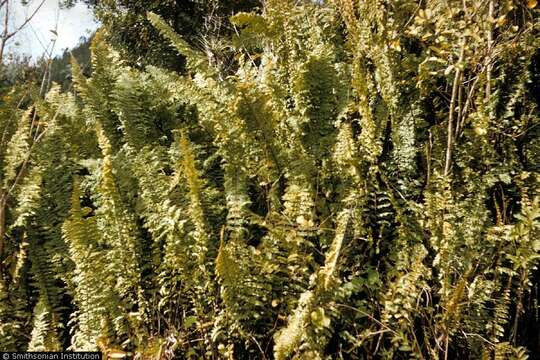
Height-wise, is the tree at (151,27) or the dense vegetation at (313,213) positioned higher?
the tree at (151,27)

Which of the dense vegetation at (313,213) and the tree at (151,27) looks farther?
the tree at (151,27)

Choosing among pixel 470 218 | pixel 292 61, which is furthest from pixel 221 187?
pixel 470 218

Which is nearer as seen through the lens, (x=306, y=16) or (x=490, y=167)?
(x=490, y=167)

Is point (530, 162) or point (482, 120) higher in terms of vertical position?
point (482, 120)

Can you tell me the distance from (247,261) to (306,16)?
5.27ft

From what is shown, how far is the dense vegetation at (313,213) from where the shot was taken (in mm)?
1997

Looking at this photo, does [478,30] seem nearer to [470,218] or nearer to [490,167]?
[490,167]

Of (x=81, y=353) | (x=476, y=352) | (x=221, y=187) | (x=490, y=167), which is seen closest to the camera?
(x=476, y=352)

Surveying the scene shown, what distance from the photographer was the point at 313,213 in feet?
6.96

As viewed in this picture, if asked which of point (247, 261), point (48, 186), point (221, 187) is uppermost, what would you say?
point (48, 186)

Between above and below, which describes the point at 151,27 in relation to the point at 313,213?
above

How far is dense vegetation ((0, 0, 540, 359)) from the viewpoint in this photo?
6.55 feet

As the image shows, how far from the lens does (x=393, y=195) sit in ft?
7.25

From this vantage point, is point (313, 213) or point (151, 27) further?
point (151, 27)
